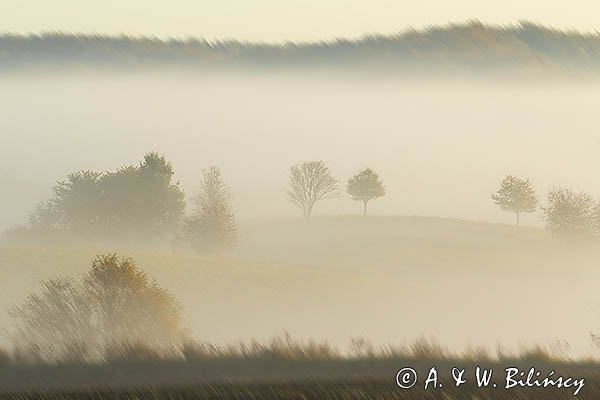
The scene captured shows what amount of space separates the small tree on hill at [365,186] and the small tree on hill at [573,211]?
1511 cm

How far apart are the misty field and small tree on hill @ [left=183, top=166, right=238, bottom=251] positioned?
1716 millimetres

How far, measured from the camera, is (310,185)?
74750 mm

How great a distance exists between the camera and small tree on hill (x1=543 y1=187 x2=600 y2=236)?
242ft

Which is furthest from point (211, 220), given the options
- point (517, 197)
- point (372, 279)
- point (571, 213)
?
point (517, 197)

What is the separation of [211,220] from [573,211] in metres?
25.9

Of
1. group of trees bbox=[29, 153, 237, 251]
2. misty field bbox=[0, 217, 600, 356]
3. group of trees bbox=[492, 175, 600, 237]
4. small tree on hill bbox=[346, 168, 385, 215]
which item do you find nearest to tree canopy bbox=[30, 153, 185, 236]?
group of trees bbox=[29, 153, 237, 251]

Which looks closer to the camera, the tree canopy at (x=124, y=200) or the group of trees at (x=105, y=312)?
the group of trees at (x=105, y=312)

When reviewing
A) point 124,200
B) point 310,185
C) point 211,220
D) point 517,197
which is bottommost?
point 211,220

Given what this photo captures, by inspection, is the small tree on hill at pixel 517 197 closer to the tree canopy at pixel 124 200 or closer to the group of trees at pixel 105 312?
the tree canopy at pixel 124 200

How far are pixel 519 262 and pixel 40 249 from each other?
116 feet

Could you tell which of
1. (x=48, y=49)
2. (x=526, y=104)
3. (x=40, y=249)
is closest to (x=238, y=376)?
(x=48, y=49)

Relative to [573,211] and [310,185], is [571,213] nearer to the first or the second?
[573,211]

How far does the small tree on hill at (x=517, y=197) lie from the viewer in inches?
3248

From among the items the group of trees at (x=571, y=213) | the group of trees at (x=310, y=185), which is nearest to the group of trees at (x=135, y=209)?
the group of trees at (x=310, y=185)
